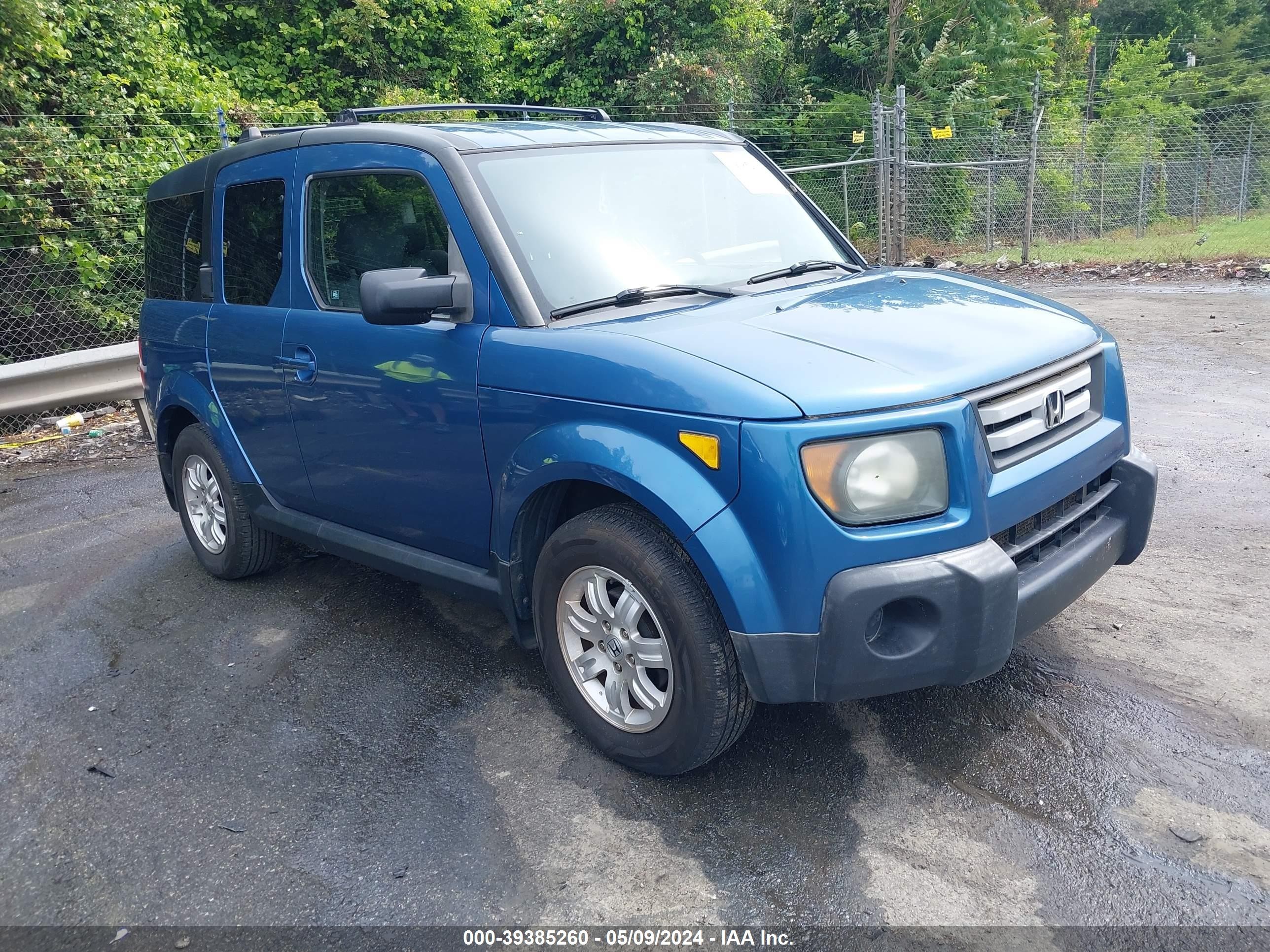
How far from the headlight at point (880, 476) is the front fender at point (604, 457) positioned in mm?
228

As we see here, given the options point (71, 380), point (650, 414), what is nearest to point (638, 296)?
point (650, 414)

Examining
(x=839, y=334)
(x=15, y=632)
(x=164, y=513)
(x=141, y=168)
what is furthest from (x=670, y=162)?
(x=141, y=168)

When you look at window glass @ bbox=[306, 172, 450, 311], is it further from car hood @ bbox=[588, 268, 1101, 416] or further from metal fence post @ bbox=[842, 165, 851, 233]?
metal fence post @ bbox=[842, 165, 851, 233]

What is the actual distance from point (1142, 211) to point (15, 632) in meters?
23.1

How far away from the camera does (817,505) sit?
2.62 metres

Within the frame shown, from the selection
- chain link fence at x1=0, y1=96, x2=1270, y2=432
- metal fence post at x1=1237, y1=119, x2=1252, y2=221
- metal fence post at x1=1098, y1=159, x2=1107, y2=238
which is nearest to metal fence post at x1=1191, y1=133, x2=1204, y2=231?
chain link fence at x1=0, y1=96, x2=1270, y2=432

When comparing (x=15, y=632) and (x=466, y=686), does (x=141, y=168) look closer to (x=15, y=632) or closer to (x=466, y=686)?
(x=15, y=632)

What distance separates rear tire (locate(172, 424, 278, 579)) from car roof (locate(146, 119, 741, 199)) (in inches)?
48.8

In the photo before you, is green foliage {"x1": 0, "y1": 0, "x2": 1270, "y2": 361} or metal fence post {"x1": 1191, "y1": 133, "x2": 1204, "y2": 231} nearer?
green foliage {"x1": 0, "y1": 0, "x2": 1270, "y2": 361}

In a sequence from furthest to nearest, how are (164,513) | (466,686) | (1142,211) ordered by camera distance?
(1142,211) < (164,513) < (466,686)

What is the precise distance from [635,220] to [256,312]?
173 cm

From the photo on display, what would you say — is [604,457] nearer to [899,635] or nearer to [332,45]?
[899,635]

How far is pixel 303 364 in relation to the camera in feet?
13.2

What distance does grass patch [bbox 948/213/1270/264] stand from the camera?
15.8m
